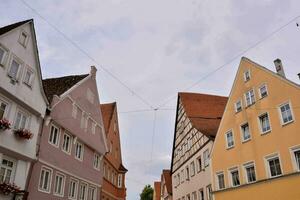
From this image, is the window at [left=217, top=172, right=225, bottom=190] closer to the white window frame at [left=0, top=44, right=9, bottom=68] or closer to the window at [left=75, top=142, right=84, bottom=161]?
the window at [left=75, top=142, right=84, bottom=161]

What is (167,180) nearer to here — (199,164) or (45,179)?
(199,164)

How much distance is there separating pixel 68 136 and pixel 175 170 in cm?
2157

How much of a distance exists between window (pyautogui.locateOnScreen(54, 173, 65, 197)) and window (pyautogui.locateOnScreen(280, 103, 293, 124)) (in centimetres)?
1448

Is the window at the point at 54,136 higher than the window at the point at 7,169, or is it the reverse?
the window at the point at 54,136

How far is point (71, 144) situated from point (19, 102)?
21.5 feet

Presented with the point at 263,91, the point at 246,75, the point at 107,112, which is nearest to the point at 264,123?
the point at 263,91

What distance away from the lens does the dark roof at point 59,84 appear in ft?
73.2

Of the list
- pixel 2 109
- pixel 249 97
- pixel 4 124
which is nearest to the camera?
pixel 4 124

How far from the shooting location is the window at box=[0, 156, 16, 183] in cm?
1567

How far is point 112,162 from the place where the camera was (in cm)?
3247

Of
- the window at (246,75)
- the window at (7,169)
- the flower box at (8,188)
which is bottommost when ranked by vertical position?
the flower box at (8,188)

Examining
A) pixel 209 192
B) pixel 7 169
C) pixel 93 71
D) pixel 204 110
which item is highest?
pixel 204 110

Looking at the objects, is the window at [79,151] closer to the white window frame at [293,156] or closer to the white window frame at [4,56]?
the white window frame at [4,56]

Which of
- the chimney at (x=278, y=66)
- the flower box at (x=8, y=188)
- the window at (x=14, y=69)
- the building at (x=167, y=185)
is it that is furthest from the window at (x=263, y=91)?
the building at (x=167, y=185)
